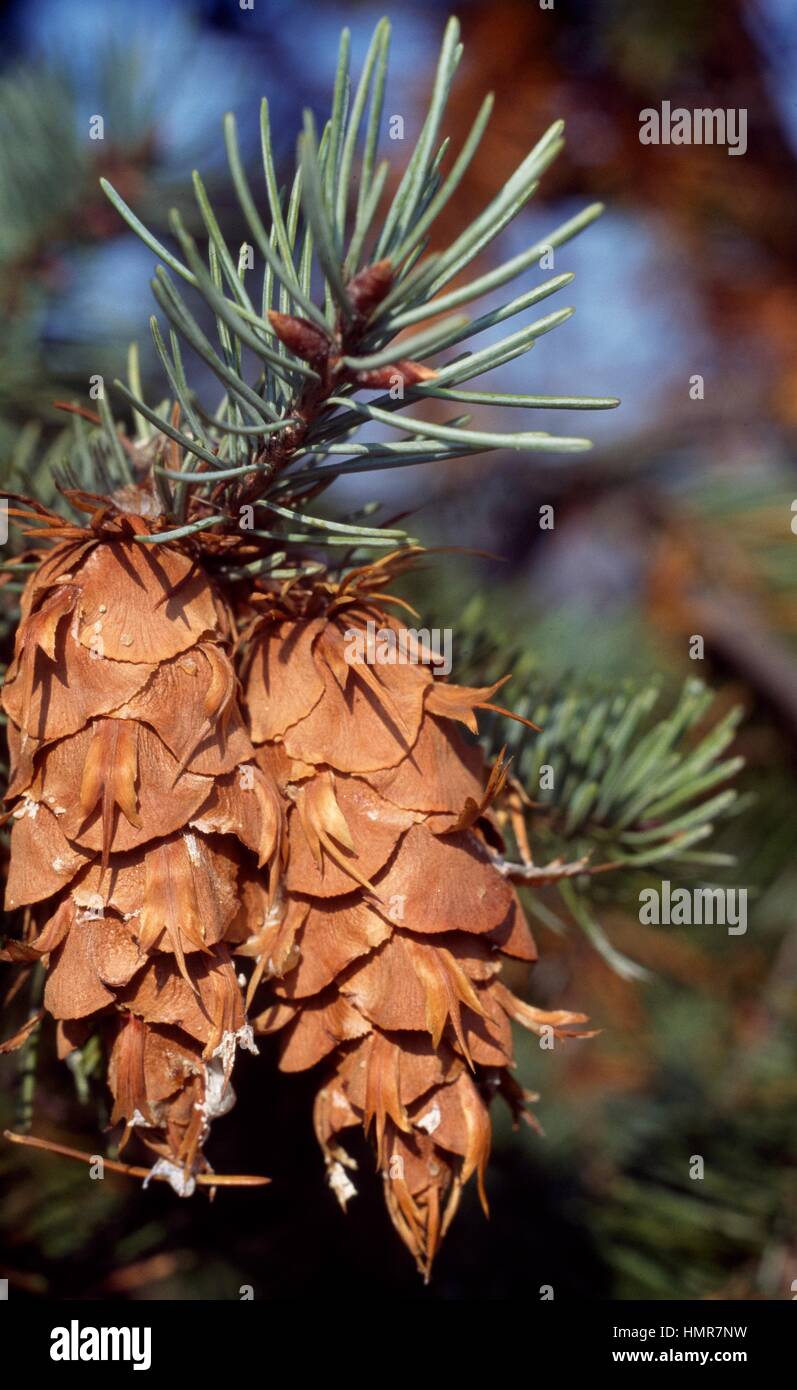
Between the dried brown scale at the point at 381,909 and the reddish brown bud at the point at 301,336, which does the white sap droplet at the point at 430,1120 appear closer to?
the dried brown scale at the point at 381,909

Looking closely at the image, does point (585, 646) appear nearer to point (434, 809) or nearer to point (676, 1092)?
point (676, 1092)

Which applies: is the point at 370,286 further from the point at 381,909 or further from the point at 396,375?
the point at 381,909

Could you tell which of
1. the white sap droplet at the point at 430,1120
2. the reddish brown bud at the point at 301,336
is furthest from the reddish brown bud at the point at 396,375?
the white sap droplet at the point at 430,1120

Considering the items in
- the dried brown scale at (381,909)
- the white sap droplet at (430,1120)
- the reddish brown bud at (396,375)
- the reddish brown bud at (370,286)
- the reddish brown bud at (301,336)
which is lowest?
the white sap droplet at (430,1120)

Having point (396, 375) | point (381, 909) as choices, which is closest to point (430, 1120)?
point (381, 909)

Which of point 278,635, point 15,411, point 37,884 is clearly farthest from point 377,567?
point 15,411

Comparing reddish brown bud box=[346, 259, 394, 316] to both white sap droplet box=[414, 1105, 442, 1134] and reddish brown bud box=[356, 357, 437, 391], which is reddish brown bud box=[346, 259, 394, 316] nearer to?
reddish brown bud box=[356, 357, 437, 391]
